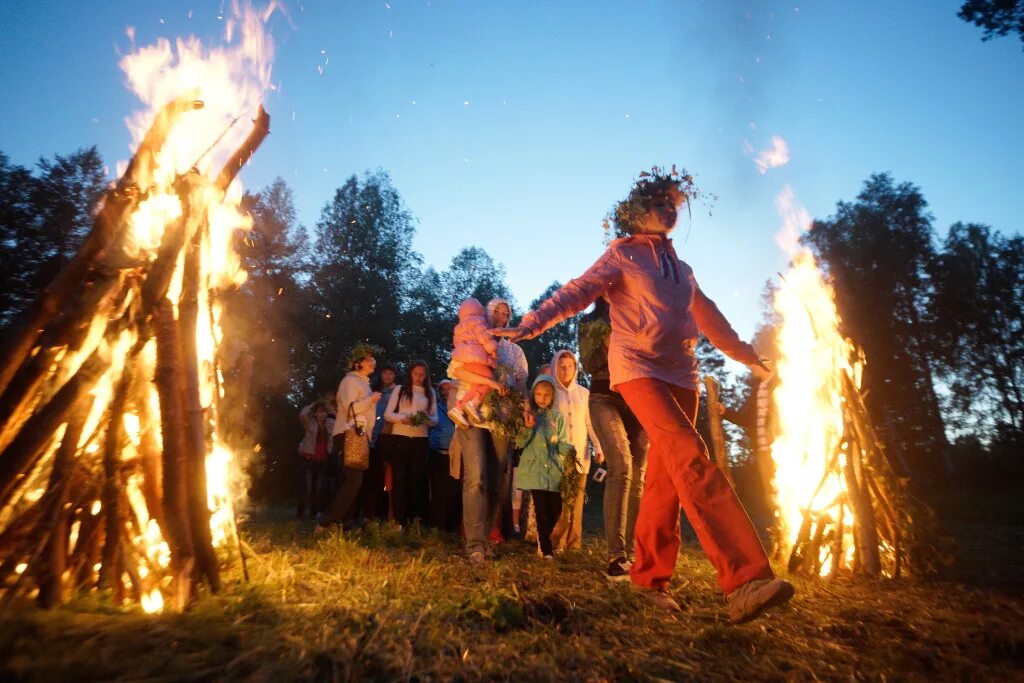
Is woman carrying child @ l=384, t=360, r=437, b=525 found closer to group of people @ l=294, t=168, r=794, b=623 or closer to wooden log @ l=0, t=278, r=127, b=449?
group of people @ l=294, t=168, r=794, b=623

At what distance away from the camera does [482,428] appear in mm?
5094

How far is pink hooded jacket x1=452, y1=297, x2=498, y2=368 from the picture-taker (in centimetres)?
514

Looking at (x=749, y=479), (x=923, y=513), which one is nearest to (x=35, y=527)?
(x=923, y=513)

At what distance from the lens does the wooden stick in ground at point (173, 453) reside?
2482 mm

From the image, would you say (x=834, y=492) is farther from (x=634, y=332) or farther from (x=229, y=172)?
(x=229, y=172)

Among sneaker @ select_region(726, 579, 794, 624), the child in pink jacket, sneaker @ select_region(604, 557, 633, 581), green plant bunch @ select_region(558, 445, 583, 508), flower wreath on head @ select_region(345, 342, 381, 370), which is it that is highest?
flower wreath on head @ select_region(345, 342, 381, 370)

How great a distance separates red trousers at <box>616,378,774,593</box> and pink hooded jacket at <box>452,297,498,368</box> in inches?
74.7

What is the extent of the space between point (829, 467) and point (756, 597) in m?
2.20

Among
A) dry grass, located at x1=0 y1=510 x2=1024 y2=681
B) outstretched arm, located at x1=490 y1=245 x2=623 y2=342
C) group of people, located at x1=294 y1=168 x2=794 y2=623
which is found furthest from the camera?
outstretched arm, located at x1=490 y1=245 x2=623 y2=342

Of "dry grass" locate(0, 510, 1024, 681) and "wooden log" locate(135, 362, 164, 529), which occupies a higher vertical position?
"wooden log" locate(135, 362, 164, 529)

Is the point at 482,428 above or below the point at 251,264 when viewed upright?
below

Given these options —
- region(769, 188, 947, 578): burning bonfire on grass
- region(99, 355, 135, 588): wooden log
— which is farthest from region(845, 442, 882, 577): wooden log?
region(99, 355, 135, 588): wooden log

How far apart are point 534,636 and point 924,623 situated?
76.7 inches

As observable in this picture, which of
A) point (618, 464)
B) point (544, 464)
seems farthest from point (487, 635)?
point (544, 464)
